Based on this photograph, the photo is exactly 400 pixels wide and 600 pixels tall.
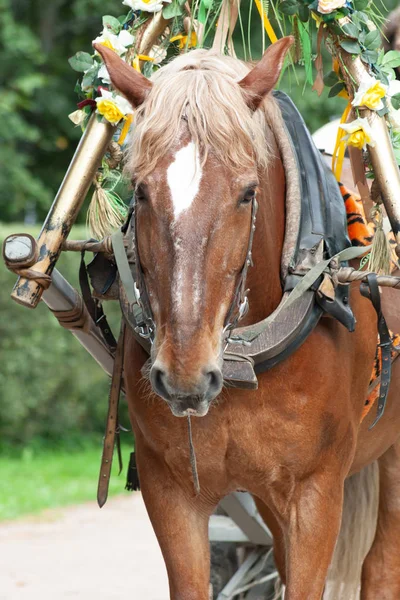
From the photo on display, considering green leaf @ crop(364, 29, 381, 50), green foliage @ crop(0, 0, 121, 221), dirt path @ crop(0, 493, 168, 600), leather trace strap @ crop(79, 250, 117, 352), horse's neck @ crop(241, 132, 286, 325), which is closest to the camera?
horse's neck @ crop(241, 132, 286, 325)

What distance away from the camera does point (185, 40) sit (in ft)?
11.4

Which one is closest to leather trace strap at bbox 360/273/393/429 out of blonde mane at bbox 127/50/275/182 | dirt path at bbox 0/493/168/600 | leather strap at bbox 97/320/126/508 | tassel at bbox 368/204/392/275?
tassel at bbox 368/204/392/275

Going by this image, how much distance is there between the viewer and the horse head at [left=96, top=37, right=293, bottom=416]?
8.21ft

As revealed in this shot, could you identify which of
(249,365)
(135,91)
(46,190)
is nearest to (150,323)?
(249,365)

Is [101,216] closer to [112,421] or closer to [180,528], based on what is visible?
[112,421]

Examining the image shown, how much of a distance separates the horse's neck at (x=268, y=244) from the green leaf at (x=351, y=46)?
35cm

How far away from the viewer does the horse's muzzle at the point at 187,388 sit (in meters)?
2.48

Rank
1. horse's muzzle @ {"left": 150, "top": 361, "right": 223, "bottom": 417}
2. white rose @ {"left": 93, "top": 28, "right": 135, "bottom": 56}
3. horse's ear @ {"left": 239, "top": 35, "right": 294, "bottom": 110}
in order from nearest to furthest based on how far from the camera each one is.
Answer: horse's muzzle @ {"left": 150, "top": 361, "right": 223, "bottom": 417} → horse's ear @ {"left": 239, "top": 35, "right": 294, "bottom": 110} → white rose @ {"left": 93, "top": 28, "right": 135, "bottom": 56}

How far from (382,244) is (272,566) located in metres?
1.84

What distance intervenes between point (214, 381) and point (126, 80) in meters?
0.86

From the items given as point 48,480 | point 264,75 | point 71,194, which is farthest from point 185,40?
point 48,480

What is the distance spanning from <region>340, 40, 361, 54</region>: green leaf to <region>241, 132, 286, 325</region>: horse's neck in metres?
0.35

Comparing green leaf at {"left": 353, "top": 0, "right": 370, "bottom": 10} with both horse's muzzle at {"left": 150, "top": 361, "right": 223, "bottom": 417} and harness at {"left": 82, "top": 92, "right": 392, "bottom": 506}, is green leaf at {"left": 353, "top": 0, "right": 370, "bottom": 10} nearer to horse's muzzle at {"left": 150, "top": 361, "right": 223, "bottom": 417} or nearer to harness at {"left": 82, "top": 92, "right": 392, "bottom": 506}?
harness at {"left": 82, "top": 92, "right": 392, "bottom": 506}

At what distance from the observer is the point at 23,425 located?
9555 mm
